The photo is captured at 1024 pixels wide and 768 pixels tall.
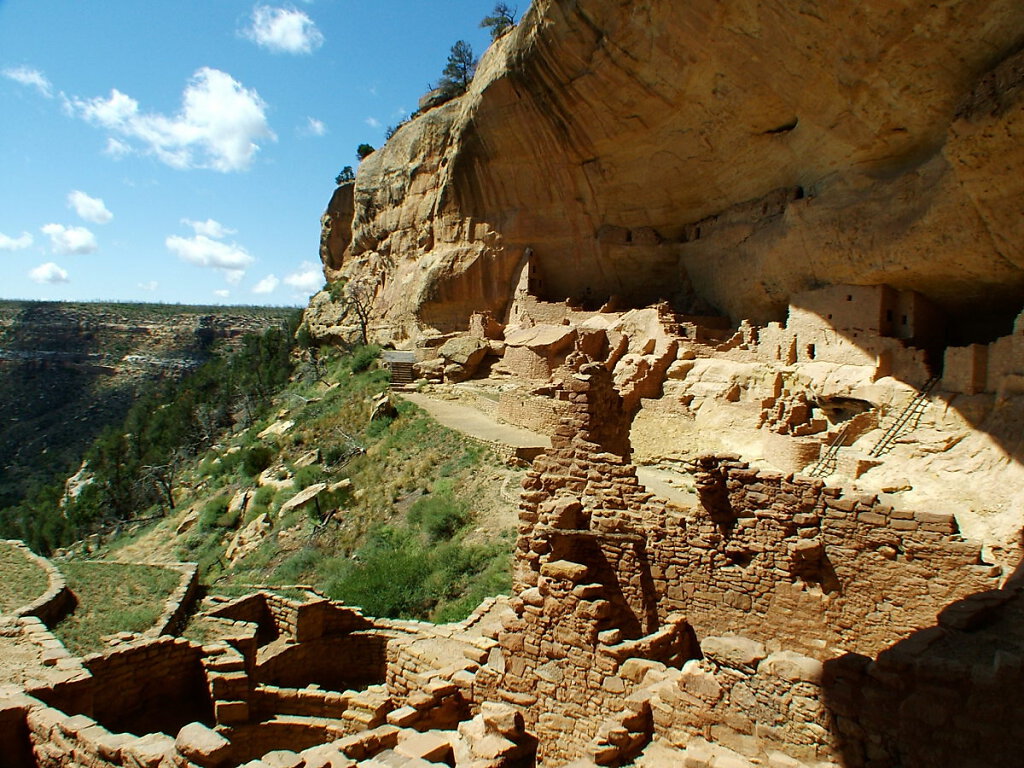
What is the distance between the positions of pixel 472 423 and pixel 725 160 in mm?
10443

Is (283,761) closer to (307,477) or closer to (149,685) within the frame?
(149,685)

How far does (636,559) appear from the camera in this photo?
17.6 feet

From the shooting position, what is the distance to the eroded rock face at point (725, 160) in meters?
12.8

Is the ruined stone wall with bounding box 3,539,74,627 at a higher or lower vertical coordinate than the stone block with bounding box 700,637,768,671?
lower

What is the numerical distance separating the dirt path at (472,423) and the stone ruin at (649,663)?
11105mm

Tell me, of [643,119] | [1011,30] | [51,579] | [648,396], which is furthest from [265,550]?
[1011,30]

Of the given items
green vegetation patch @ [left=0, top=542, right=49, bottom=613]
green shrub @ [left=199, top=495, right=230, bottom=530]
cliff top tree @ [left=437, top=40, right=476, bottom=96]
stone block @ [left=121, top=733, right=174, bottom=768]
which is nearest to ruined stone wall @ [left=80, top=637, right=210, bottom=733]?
stone block @ [left=121, top=733, right=174, bottom=768]

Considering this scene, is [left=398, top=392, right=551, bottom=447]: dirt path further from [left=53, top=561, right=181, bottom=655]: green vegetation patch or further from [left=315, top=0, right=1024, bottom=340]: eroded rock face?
[left=53, top=561, right=181, bottom=655]: green vegetation patch

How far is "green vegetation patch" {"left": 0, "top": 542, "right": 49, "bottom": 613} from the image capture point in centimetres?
910

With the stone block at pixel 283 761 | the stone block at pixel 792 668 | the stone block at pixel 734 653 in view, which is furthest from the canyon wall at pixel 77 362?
the stone block at pixel 792 668

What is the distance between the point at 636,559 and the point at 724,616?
2.44 ft

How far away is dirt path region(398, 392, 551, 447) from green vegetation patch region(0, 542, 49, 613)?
9.88 meters

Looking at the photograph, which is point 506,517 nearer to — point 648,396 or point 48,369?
point 648,396

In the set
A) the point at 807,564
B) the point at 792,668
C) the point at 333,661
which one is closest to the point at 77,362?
the point at 333,661
